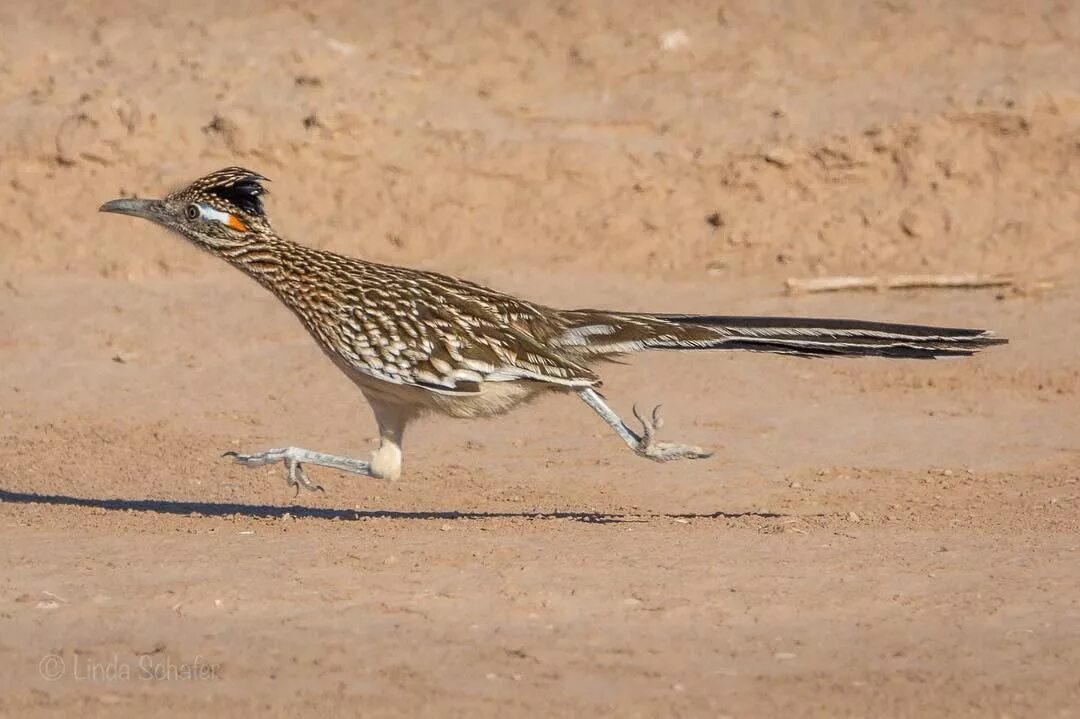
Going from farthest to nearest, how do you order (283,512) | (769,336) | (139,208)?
(283,512) < (139,208) < (769,336)

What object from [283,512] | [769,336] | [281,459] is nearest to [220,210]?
[281,459]

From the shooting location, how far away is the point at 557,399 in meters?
13.9

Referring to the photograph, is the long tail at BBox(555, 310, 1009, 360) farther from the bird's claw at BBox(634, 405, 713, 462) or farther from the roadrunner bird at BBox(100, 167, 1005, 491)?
the bird's claw at BBox(634, 405, 713, 462)

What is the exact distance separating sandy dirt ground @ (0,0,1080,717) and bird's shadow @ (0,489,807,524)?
76 millimetres

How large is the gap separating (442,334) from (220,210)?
153 cm

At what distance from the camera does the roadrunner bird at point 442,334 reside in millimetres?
9422

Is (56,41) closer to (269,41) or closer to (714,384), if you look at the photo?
(269,41)

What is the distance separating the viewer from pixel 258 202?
33.4 ft

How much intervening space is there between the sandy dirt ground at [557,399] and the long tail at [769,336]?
0.96 m

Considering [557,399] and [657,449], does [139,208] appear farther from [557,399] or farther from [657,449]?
[557,399]

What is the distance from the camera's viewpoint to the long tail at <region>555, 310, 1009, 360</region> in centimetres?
922

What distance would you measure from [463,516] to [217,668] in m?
3.29

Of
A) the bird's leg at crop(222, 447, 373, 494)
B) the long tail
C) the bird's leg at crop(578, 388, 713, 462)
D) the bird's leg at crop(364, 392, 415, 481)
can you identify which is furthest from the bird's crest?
the bird's leg at crop(578, 388, 713, 462)

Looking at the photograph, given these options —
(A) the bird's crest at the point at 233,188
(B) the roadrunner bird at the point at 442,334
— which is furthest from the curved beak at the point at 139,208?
(A) the bird's crest at the point at 233,188
